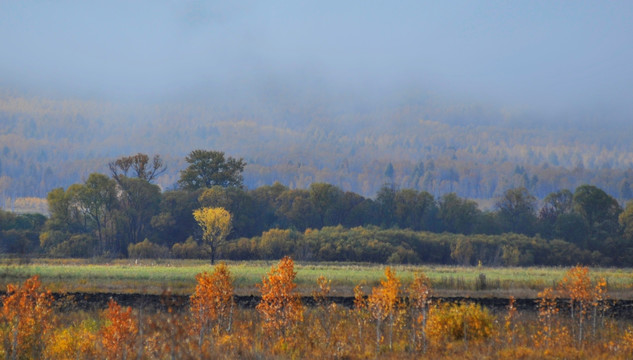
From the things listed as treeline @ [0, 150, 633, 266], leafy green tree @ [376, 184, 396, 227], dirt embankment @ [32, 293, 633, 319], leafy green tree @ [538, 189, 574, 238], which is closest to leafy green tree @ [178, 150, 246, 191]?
treeline @ [0, 150, 633, 266]

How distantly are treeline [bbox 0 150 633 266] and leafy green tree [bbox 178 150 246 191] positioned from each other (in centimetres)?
19

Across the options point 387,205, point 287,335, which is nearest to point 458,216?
point 387,205

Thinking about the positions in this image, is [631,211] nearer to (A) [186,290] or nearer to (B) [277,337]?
(A) [186,290]

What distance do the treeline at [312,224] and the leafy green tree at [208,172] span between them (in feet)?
0.61

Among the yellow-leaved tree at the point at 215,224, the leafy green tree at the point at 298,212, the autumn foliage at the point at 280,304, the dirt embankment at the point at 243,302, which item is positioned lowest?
the dirt embankment at the point at 243,302

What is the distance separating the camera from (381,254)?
90.9 meters

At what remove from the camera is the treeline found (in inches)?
3588

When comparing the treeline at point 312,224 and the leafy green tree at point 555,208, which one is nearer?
the treeline at point 312,224

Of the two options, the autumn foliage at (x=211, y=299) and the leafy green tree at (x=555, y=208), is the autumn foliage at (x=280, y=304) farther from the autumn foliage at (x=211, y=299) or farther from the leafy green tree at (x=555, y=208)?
the leafy green tree at (x=555, y=208)

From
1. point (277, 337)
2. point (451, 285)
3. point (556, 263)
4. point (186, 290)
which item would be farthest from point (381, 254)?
point (277, 337)

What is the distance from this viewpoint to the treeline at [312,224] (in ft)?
299

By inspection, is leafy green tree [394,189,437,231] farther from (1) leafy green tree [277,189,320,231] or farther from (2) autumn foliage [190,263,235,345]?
(2) autumn foliage [190,263,235,345]

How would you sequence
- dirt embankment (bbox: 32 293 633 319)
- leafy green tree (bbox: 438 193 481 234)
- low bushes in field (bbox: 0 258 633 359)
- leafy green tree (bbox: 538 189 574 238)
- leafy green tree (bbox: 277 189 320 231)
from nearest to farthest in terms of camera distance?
low bushes in field (bbox: 0 258 633 359), dirt embankment (bbox: 32 293 633 319), leafy green tree (bbox: 277 189 320 231), leafy green tree (bbox: 438 193 481 234), leafy green tree (bbox: 538 189 574 238)

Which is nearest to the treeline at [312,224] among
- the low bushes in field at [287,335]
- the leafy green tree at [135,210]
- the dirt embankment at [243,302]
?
the leafy green tree at [135,210]
